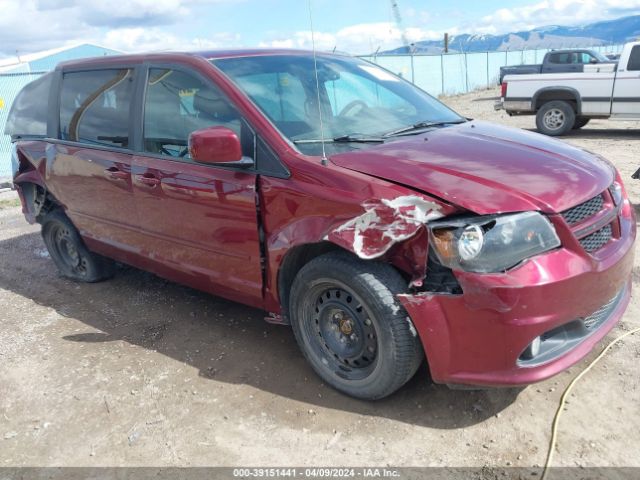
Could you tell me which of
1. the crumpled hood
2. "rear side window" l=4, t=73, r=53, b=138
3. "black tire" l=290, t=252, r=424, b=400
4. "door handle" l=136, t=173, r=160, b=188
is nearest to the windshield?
the crumpled hood

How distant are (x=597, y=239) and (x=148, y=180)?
2.77 meters

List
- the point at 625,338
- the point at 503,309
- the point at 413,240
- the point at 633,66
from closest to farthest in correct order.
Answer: the point at 503,309 < the point at 413,240 < the point at 625,338 < the point at 633,66

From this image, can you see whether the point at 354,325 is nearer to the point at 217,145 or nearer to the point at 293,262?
the point at 293,262

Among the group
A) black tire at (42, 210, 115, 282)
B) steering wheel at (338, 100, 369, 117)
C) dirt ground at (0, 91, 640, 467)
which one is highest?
steering wheel at (338, 100, 369, 117)

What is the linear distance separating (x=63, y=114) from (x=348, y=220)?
10.7 ft

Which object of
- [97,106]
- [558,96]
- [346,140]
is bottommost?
[558,96]

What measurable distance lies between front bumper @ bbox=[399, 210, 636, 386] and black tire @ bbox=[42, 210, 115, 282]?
3.51 meters

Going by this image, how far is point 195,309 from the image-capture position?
4.38 m

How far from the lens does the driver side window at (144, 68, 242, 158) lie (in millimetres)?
3328

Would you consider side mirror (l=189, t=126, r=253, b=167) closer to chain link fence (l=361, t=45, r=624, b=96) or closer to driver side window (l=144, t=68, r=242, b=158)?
driver side window (l=144, t=68, r=242, b=158)

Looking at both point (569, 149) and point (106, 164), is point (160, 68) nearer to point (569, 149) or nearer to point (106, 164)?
point (106, 164)

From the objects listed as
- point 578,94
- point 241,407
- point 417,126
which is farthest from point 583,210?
point 578,94

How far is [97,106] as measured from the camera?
432 centimetres

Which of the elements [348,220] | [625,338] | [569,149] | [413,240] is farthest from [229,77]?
[625,338]
